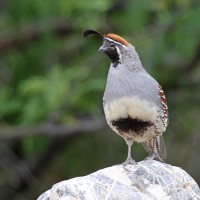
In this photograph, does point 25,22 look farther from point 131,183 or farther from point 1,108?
point 131,183

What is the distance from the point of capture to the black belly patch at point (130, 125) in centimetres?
611

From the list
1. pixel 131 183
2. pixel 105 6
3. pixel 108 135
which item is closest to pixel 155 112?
pixel 131 183

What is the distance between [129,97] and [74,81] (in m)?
3.25

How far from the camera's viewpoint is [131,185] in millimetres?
5562

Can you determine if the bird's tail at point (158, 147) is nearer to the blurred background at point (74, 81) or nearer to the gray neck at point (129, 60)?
the gray neck at point (129, 60)

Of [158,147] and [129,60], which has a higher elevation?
[129,60]

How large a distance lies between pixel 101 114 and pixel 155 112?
147 inches

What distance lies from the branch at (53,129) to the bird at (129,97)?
3219mm

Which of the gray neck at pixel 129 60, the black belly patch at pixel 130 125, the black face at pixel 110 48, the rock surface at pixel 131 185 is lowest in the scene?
the rock surface at pixel 131 185

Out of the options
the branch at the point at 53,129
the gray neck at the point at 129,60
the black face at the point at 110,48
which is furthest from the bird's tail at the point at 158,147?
the branch at the point at 53,129

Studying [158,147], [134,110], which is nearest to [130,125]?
[134,110]

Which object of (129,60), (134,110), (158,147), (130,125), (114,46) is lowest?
(158,147)

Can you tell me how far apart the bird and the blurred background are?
9.00 ft

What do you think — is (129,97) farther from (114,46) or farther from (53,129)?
(53,129)
